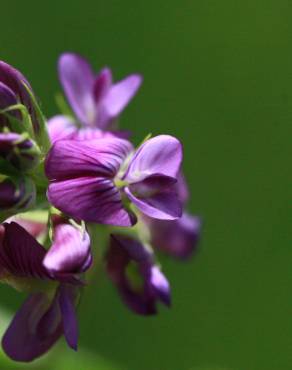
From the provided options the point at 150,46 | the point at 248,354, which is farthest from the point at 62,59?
the point at 150,46

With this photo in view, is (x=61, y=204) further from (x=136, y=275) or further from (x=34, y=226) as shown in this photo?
(x=136, y=275)

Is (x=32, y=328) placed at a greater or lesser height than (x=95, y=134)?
lesser

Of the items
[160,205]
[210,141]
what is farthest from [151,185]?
[210,141]

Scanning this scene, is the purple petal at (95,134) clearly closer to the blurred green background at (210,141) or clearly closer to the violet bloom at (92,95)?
the violet bloom at (92,95)

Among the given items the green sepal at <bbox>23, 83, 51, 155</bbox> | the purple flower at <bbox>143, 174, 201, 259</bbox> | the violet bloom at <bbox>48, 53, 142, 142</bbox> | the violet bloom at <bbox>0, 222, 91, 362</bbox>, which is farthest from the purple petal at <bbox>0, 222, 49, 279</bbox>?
the purple flower at <bbox>143, 174, 201, 259</bbox>

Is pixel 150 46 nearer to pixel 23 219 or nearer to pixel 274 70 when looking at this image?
pixel 274 70
